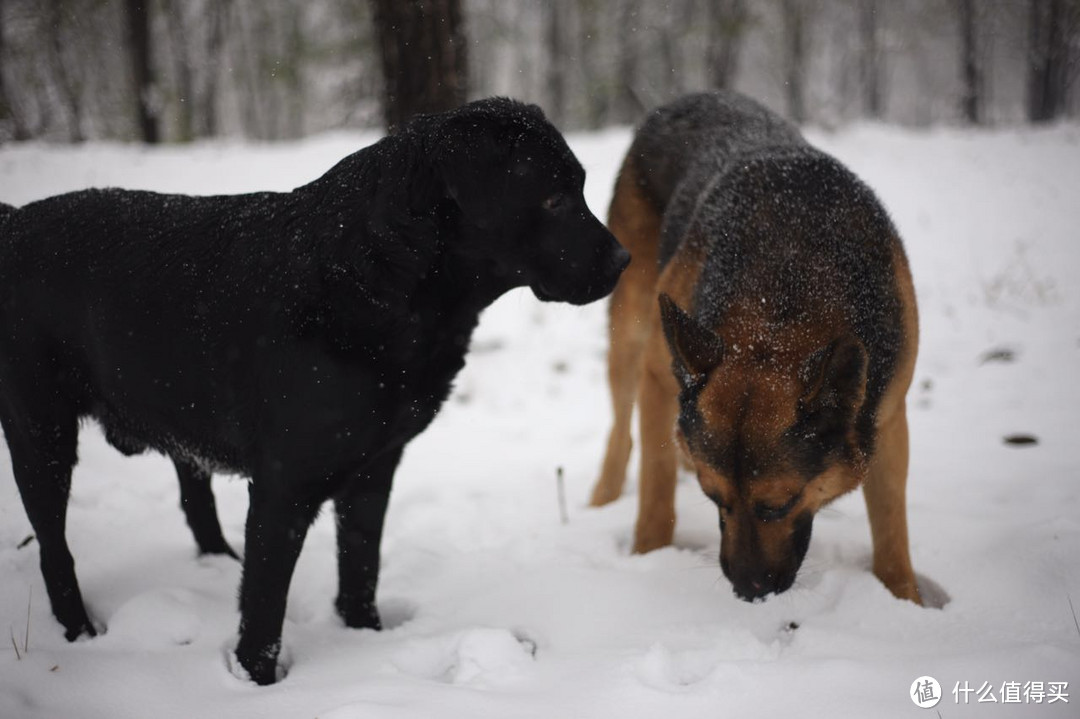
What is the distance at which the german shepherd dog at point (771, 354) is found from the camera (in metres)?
2.31

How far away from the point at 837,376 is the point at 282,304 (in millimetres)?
1787

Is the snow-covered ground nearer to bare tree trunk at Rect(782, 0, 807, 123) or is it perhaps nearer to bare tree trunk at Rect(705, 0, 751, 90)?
bare tree trunk at Rect(705, 0, 751, 90)

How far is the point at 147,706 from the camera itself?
221 centimetres

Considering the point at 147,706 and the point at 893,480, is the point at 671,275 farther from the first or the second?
the point at 147,706

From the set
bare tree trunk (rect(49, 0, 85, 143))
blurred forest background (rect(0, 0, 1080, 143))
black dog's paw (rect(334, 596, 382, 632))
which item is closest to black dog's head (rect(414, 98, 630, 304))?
black dog's paw (rect(334, 596, 382, 632))

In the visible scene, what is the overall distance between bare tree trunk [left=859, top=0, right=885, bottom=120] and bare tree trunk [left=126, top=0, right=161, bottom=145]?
90.1ft

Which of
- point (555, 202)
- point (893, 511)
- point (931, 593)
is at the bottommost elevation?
point (931, 593)

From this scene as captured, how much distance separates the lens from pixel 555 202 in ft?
7.50

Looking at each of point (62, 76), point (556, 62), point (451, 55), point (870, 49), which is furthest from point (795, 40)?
point (451, 55)

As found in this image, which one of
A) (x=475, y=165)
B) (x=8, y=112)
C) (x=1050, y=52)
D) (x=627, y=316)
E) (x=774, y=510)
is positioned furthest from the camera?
(x=1050, y=52)

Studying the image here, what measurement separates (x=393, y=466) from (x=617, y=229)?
231cm

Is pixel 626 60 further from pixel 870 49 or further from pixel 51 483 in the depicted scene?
pixel 51 483

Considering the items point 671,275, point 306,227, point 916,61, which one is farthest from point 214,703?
point 916,61

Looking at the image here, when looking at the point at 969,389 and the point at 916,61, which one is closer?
the point at 969,389
